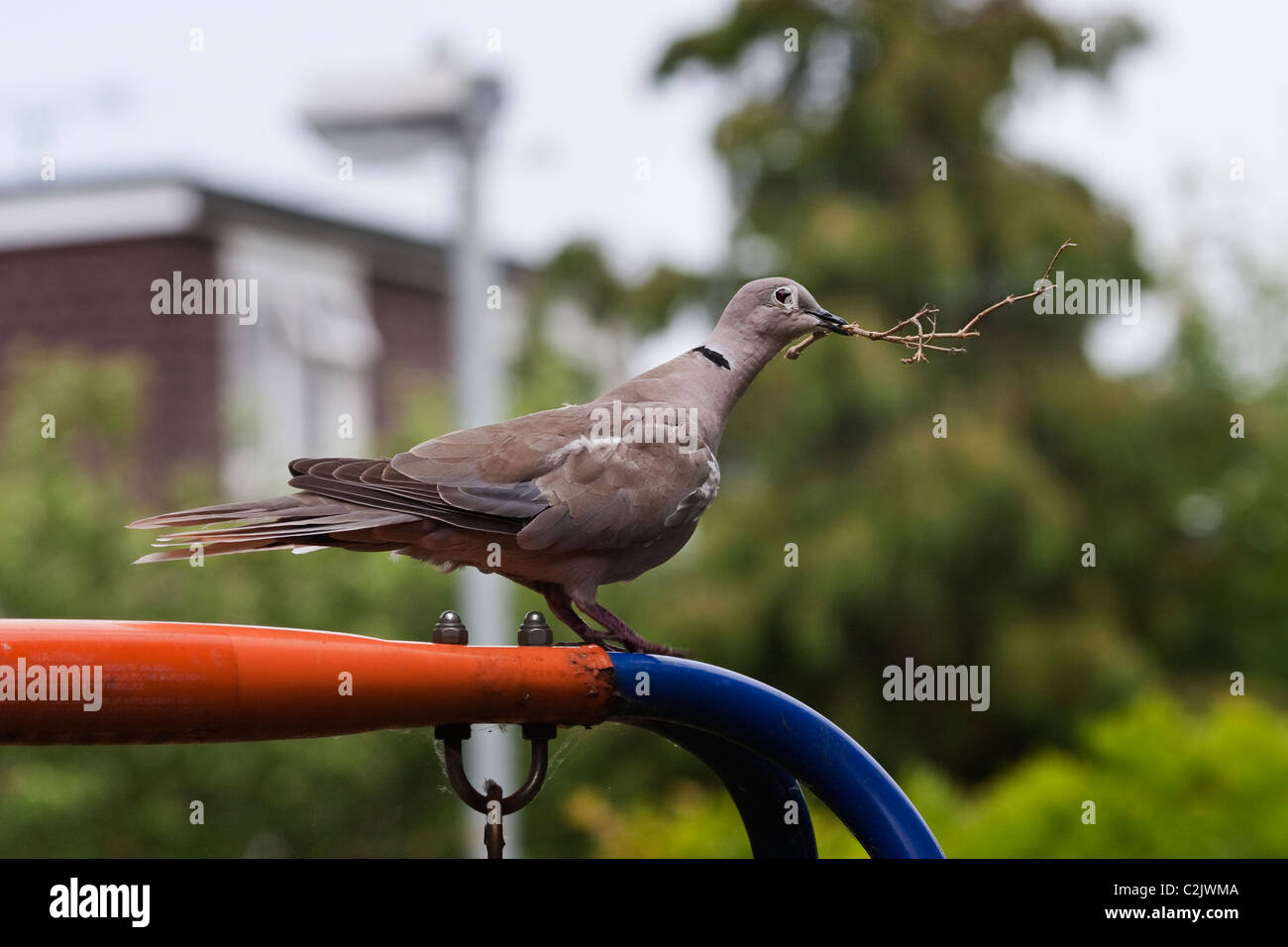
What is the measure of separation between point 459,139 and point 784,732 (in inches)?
219

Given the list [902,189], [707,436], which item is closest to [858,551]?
[902,189]

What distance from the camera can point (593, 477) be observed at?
8.39ft

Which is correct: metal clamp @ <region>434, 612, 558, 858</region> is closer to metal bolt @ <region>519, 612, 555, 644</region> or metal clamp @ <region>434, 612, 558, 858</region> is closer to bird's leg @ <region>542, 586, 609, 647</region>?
metal bolt @ <region>519, 612, 555, 644</region>

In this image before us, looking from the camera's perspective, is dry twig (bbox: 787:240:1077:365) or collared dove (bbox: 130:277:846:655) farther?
collared dove (bbox: 130:277:846:655)

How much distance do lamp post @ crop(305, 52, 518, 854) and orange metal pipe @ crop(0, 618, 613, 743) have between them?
4917mm

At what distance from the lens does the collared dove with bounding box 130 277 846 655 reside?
8.13ft

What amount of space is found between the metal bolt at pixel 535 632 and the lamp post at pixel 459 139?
15.5ft

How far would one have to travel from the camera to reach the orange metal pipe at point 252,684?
1.64m

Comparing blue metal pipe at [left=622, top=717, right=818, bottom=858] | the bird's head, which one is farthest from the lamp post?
blue metal pipe at [left=622, top=717, right=818, bottom=858]

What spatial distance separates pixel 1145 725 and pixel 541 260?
6.69m
